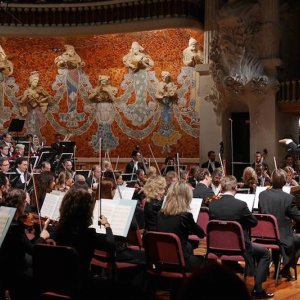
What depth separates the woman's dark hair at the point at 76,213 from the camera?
423cm

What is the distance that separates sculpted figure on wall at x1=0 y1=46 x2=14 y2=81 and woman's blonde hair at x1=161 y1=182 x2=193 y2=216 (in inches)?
490

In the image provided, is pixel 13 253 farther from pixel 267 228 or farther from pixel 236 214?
pixel 267 228

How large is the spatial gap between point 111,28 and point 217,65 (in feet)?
11.0

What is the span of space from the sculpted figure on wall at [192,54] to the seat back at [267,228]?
30.2 ft

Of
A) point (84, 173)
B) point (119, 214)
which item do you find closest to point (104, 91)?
point (84, 173)

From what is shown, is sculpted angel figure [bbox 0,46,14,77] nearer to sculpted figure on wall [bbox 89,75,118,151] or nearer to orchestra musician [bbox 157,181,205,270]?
sculpted figure on wall [bbox 89,75,118,151]

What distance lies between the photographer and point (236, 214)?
18.4 feet

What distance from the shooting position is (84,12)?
15516 mm

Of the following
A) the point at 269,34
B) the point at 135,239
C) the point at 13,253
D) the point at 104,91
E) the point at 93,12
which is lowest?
the point at 135,239

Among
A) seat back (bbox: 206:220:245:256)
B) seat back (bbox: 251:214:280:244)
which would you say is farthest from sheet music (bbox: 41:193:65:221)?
seat back (bbox: 251:214:280:244)

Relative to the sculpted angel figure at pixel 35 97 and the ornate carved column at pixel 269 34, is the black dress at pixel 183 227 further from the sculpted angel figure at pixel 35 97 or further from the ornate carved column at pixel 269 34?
the sculpted angel figure at pixel 35 97

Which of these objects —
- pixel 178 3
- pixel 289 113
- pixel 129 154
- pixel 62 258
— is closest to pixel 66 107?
pixel 129 154

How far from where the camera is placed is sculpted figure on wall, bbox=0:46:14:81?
16.4m

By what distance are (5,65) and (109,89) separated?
3270mm
